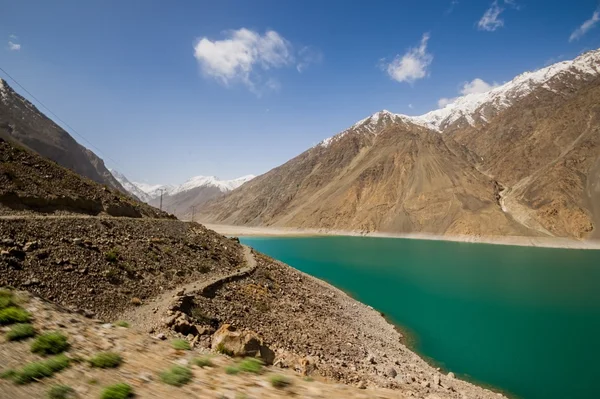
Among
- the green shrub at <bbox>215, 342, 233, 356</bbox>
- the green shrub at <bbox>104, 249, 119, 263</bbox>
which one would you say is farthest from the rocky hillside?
the green shrub at <bbox>215, 342, 233, 356</bbox>

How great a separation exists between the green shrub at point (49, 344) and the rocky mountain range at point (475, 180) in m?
113

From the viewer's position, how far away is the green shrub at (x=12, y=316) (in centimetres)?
566

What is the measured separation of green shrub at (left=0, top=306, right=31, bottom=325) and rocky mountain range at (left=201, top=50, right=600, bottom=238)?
113 m

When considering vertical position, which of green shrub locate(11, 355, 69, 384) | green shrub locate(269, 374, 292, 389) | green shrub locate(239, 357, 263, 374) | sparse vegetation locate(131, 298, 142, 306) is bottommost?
sparse vegetation locate(131, 298, 142, 306)

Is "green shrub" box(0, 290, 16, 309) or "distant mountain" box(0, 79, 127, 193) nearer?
"green shrub" box(0, 290, 16, 309)

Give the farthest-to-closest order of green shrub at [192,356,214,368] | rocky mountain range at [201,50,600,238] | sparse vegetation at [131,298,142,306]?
rocky mountain range at [201,50,600,238] → sparse vegetation at [131,298,142,306] → green shrub at [192,356,214,368]

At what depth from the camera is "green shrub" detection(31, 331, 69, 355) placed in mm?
5008

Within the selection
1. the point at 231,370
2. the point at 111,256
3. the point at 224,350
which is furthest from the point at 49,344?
the point at 111,256

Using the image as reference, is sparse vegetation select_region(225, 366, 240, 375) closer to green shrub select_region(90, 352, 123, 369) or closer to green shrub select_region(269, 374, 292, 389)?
green shrub select_region(269, 374, 292, 389)

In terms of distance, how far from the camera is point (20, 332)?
531 cm

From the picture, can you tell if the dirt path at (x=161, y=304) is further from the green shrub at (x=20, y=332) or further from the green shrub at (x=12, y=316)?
the green shrub at (x=20, y=332)

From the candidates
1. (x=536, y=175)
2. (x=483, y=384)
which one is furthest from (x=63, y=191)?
(x=536, y=175)

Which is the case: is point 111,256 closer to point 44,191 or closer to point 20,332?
point 44,191

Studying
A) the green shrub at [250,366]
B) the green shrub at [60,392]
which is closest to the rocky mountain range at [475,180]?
the green shrub at [250,366]
